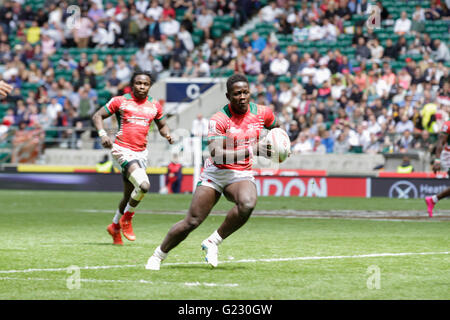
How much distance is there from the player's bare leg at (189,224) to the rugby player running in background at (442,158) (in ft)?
32.1

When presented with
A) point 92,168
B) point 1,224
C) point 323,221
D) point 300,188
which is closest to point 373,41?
point 300,188

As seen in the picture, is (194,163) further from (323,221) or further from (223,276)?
(223,276)

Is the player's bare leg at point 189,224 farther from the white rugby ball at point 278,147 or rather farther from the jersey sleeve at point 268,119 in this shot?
the jersey sleeve at point 268,119

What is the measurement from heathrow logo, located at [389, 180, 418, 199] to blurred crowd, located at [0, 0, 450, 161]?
3.37 ft

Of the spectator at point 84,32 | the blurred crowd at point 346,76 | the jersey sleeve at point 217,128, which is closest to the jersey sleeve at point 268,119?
the jersey sleeve at point 217,128

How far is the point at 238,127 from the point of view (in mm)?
10086

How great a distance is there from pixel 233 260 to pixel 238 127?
6.01 feet

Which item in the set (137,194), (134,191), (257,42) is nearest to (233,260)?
(137,194)

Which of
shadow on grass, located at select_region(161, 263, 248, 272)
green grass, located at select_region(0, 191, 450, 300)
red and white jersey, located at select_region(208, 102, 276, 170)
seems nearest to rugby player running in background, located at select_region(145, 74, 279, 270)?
red and white jersey, located at select_region(208, 102, 276, 170)

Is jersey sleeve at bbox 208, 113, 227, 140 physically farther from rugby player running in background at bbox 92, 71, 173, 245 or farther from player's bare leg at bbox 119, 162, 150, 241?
rugby player running in background at bbox 92, 71, 173, 245

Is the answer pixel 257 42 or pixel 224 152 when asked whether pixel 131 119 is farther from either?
pixel 257 42

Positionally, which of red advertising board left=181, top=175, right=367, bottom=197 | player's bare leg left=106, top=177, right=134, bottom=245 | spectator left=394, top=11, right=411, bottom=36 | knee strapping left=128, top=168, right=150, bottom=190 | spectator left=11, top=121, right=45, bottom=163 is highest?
spectator left=394, top=11, right=411, bottom=36

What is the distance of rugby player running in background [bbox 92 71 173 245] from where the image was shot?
13266 mm

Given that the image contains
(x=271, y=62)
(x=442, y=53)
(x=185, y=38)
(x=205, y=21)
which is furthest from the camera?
(x=205, y=21)
